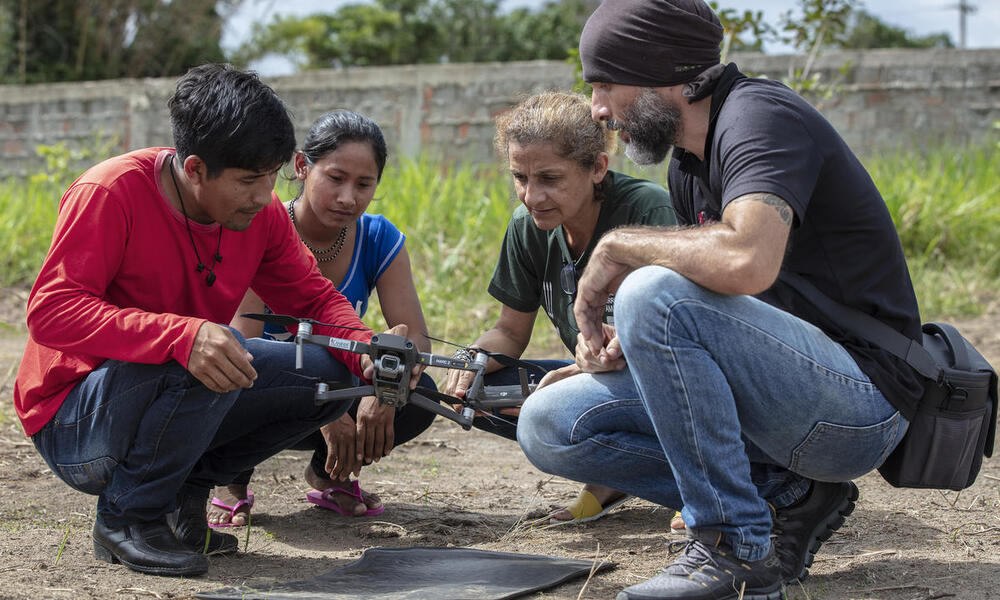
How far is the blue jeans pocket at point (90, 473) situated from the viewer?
2436 mm

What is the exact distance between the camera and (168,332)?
7.65 feet

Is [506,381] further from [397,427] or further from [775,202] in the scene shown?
[775,202]

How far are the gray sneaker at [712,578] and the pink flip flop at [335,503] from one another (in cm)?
130

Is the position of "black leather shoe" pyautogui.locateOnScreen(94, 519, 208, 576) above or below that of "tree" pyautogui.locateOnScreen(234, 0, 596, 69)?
below

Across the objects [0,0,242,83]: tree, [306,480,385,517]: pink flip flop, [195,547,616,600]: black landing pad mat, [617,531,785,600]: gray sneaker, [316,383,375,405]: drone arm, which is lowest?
[306,480,385,517]: pink flip flop

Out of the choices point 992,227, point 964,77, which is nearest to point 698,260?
point 992,227

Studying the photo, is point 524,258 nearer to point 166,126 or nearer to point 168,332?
point 168,332

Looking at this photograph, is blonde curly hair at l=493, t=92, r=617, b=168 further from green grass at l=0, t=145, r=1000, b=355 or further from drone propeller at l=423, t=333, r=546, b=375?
green grass at l=0, t=145, r=1000, b=355

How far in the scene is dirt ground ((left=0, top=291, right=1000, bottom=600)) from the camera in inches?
92.8

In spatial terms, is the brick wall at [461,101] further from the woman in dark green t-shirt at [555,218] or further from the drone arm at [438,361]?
the drone arm at [438,361]

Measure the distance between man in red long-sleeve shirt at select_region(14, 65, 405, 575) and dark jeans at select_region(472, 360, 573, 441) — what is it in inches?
26.2

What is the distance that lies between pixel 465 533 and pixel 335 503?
0.50 metres

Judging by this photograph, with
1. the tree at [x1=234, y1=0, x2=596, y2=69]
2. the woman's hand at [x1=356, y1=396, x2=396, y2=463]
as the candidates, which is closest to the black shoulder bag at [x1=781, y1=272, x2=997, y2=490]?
the woman's hand at [x1=356, y1=396, x2=396, y2=463]

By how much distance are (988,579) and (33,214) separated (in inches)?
→ 303
